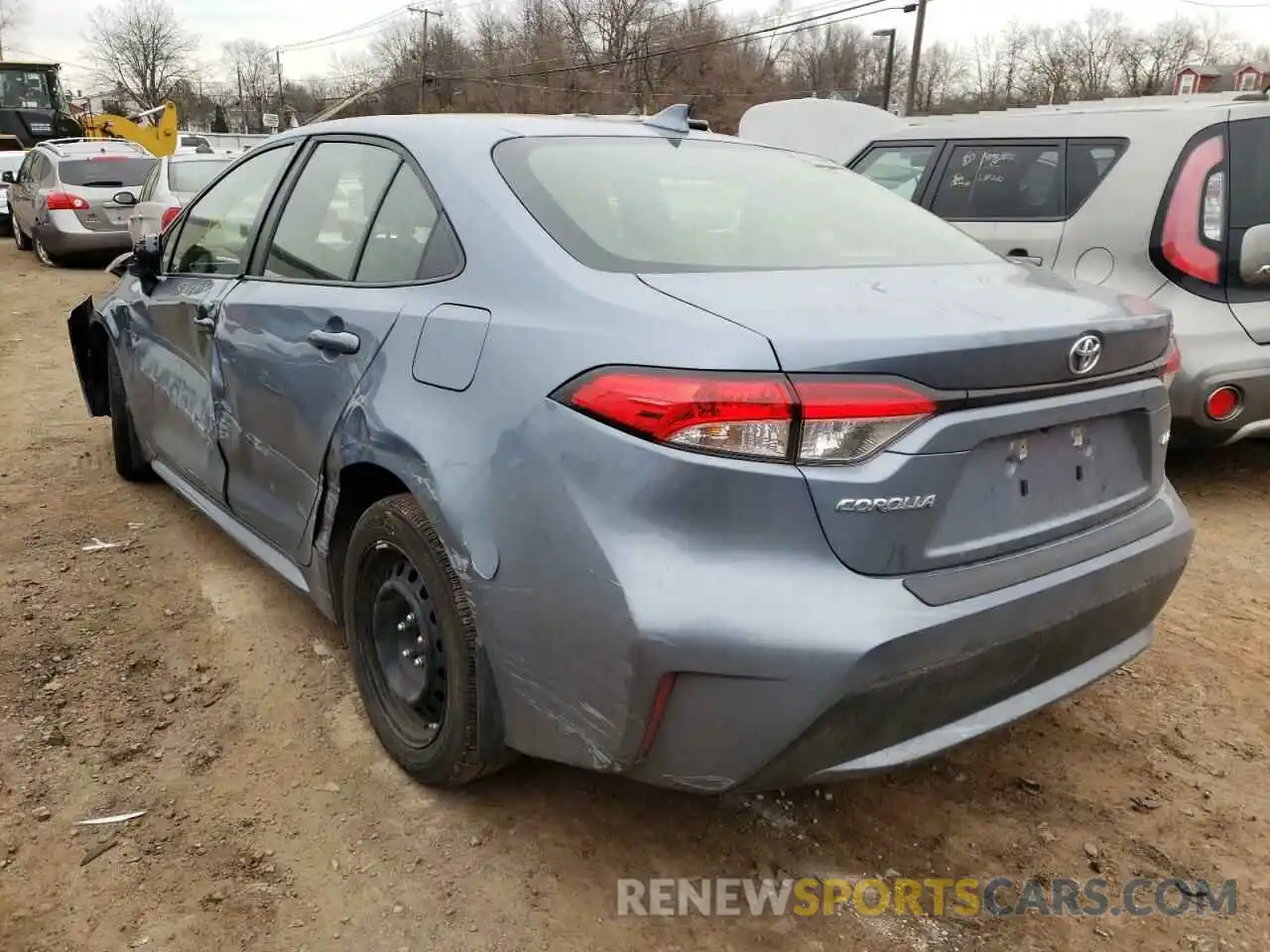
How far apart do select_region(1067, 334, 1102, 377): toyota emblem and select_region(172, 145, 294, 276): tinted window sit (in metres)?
2.39

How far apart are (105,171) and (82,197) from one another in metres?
0.60

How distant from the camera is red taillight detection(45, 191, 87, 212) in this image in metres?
12.5

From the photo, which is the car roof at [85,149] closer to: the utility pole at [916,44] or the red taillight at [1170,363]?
the red taillight at [1170,363]

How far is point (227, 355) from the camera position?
3.09 meters

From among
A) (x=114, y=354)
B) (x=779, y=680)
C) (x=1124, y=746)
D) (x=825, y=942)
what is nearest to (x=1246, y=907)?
(x=1124, y=746)

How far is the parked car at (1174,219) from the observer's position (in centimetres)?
407

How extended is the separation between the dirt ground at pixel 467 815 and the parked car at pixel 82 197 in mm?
10859

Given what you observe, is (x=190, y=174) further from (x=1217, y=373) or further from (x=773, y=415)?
(x=773, y=415)

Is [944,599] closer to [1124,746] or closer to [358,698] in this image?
[1124,746]

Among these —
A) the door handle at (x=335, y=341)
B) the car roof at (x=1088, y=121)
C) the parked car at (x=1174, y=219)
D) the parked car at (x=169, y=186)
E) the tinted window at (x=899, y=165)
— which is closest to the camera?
the door handle at (x=335, y=341)

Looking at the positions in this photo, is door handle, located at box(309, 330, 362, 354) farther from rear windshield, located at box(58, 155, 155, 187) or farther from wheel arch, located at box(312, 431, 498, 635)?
rear windshield, located at box(58, 155, 155, 187)

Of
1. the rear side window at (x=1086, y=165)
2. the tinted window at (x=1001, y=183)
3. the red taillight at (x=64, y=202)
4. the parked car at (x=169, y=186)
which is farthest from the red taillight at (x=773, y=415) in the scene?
the red taillight at (x=64, y=202)

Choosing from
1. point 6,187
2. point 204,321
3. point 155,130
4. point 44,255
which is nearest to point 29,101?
point 155,130

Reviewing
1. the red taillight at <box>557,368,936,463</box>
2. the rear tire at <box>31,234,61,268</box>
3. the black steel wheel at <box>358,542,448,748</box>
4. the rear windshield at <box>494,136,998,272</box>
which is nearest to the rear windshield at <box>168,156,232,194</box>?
the rear tire at <box>31,234,61,268</box>
